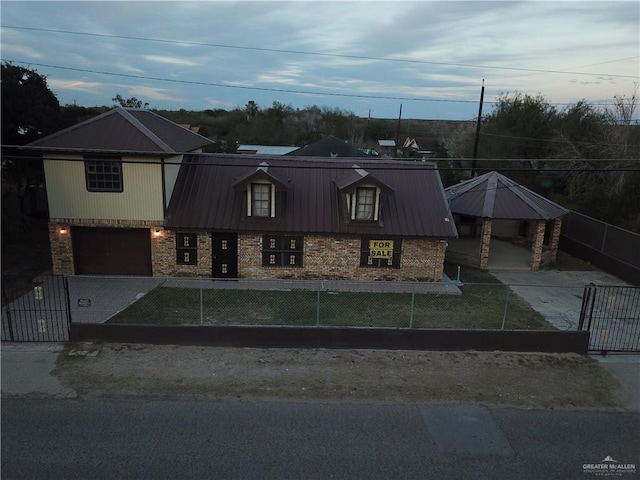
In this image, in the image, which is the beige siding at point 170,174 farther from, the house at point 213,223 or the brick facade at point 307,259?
the brick facade at point 307,259

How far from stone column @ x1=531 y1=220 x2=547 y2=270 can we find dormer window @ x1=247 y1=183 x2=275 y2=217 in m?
12.1

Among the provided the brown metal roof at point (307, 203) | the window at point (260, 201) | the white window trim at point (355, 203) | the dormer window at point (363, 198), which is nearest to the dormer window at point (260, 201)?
the window at point (260, 201)

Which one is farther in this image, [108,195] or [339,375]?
[108,195]

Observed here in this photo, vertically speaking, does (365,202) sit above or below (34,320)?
above

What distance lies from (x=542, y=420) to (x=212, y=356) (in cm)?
736

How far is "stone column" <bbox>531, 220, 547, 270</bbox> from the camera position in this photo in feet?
69.5

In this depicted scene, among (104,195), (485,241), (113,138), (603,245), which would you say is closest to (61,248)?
(104,195)

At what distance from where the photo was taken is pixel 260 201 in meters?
18.3

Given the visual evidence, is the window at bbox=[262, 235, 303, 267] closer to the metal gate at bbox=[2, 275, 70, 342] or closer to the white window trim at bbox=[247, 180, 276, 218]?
the white window trim at bbox=[247, 180, 276, 218]

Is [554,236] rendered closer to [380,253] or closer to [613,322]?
[613,322]

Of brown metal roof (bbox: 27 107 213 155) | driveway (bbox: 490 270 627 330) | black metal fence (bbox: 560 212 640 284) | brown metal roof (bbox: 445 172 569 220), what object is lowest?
driveway (bbox: 490 270 627 330)

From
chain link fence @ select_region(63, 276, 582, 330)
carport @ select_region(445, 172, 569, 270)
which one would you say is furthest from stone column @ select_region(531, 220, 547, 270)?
chain link fence @ select_region(63, 276, 582, 330)

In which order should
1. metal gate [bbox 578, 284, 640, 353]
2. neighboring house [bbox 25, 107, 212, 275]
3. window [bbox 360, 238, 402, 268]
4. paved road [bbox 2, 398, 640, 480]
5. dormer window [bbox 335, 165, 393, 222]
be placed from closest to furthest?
1. paved road [bbox 2, 398, 640, 480]
2. metal gate [bbox 578, 284, 640, 353]
3. neighboring house [bbox 25, 107, 212, 275]
4. dormer window [bbox 335, 165, 393, 222]
5. window [bbox 360, 238, 402, 268]

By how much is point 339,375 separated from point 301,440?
8.74 feet
